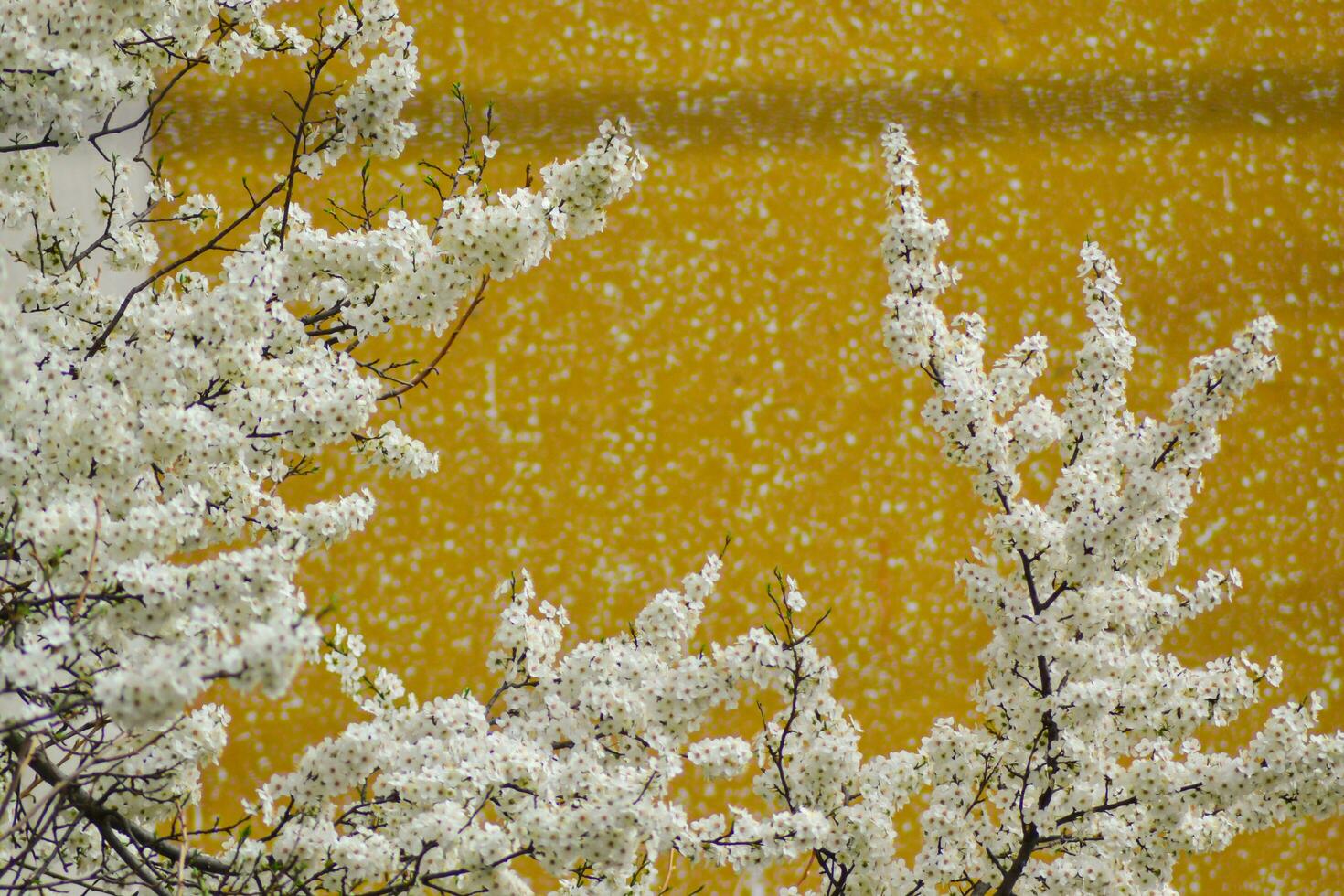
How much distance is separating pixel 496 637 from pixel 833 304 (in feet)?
3.34

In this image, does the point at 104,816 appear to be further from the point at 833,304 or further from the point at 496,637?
the point at 833,304

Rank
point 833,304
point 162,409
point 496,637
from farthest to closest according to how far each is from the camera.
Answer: point 833,304
point 496,637
point 162,409

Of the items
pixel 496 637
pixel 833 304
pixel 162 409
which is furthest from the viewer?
pixel 833 304

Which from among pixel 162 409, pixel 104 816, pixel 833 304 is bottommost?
pixel 104 816

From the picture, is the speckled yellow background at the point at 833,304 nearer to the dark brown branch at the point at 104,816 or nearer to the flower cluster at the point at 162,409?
the flower cluster at the point at 162,409

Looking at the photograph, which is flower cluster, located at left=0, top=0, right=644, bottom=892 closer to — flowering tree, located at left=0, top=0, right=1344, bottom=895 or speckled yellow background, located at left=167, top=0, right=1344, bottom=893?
flowering tree, located at left=0, top=0, right=1344, bottom=895

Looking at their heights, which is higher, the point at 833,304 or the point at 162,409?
the point at 833,304

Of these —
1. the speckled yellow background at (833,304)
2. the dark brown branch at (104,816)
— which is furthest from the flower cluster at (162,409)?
the speckled yellow background at (833,304)

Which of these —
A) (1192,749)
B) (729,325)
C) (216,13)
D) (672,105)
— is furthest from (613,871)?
(672,105)

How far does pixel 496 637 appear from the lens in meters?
1.43

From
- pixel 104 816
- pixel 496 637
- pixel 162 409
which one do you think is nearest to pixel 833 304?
pixel 496 637

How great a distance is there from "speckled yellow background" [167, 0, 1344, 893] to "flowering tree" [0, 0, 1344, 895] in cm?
53

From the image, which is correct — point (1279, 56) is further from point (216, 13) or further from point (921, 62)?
point (216, 13)

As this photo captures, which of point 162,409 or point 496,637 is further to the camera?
A: point 496,637
